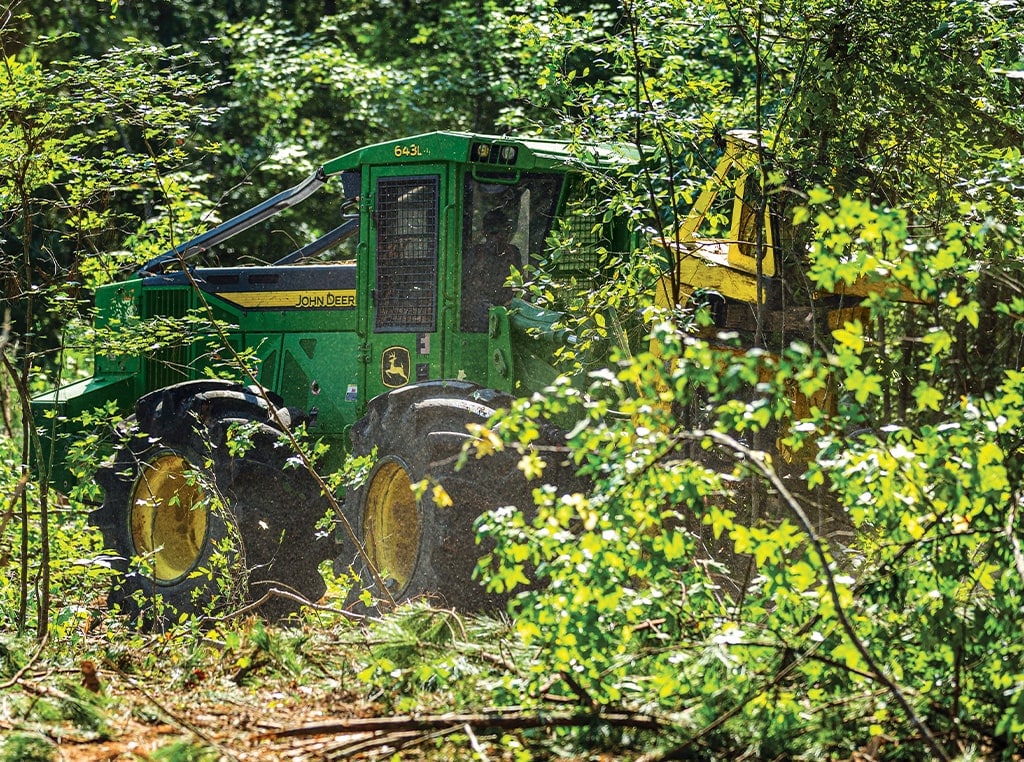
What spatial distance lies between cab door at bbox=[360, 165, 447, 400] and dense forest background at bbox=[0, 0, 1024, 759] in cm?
79

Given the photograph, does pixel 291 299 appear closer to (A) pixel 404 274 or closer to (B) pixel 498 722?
(A) pixel 404 274

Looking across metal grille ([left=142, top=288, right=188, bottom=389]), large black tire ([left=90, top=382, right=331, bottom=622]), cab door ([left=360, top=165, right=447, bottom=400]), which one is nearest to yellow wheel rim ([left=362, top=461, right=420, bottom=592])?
large black tire ([left=90, top=382, right=331, bottom=622])

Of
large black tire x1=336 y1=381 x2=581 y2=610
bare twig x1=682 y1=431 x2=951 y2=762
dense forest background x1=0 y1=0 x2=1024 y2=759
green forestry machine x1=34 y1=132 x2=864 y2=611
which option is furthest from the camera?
green forestry machine x1=34 y1=132 x2=864 y2=611

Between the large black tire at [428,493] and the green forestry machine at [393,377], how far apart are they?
0.04 ft

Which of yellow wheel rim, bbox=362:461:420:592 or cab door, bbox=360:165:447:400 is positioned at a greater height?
cab door, bbox=360:165:447:400

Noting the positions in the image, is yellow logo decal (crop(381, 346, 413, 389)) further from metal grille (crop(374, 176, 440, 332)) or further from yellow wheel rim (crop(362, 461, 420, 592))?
yellow wheel rim (crop(362, 461, 420, 592))

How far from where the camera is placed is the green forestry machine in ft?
24.7

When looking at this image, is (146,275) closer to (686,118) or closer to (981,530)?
(686,118)

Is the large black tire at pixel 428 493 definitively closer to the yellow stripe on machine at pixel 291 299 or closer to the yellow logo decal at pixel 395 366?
the yellow logo decal at pixel 395 366

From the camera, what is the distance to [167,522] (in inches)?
380

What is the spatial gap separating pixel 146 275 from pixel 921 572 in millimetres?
7474

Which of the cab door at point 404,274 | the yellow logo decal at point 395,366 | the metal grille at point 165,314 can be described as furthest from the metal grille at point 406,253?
the metal grille at point 165,314

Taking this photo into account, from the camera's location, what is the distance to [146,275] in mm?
10688

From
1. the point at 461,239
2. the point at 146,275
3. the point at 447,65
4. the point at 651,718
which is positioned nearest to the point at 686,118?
the point at 461,239
